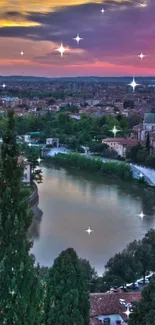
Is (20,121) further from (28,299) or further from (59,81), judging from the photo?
(59,81)

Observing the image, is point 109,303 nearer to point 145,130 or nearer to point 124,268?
point 124,268

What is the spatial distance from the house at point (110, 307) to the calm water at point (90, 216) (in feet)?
3.80

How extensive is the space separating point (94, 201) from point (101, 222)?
3.61ft

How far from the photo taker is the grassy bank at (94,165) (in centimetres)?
865

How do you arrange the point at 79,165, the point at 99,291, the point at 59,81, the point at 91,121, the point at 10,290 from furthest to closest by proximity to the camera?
1. the point at 59,81
2. the point at 91,121
3. the point at 79,165
4. the point at 99,291
5. the point at 10,290

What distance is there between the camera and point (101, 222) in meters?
5.73

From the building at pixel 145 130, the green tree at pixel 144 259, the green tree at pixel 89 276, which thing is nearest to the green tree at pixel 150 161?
the building at pixel 145 130

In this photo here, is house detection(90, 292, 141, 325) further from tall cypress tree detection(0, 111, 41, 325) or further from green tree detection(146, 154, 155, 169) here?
green tree detection(146, 154, 155, 169)

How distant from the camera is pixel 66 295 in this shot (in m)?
1.97

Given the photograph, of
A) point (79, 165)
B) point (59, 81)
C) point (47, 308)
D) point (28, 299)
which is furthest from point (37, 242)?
point (59, 81)

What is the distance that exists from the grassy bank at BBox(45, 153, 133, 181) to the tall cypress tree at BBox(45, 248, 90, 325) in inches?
254

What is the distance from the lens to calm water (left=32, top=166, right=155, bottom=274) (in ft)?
15.7

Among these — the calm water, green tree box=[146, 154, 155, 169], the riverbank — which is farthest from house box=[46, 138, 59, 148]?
the riverbank

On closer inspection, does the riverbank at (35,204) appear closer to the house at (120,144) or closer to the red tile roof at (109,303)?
the red tile roof at (109,303)
